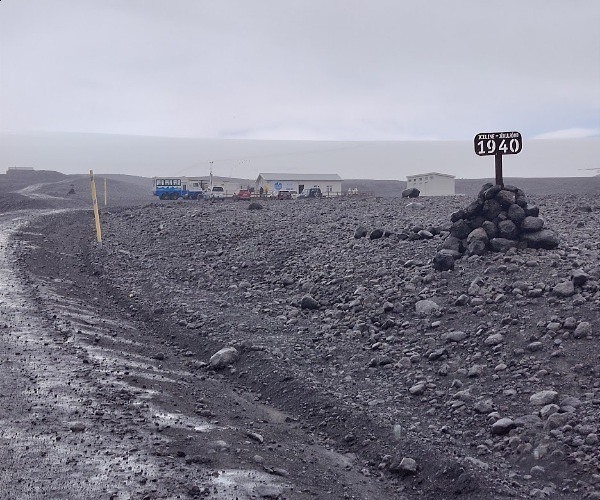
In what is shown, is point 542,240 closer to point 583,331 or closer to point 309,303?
point 583,331

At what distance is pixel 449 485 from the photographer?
7.71m

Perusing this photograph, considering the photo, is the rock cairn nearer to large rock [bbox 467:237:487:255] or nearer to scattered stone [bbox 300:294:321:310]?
large rock [bbox 467:237:487:255]

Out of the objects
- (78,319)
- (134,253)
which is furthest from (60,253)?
(78,319)

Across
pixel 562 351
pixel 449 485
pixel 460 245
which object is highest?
pixel 460 245

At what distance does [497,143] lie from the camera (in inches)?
578

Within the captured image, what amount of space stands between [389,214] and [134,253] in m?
7.22

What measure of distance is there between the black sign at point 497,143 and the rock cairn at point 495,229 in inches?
27.9

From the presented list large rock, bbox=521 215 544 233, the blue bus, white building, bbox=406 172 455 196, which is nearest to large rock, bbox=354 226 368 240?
large rock, bbox=521 215 544 233

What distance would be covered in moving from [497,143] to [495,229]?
176 centimetres

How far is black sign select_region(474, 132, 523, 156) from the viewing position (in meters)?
14.7

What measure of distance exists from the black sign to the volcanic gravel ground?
2.11 meters

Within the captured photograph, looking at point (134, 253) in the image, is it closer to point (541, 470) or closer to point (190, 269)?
point (190, 269)

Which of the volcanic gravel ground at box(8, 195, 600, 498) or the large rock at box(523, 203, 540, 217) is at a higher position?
the large rock at box(523, 203, 540, 217)

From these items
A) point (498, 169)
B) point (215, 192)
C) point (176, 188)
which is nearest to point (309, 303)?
point (498, 169)
